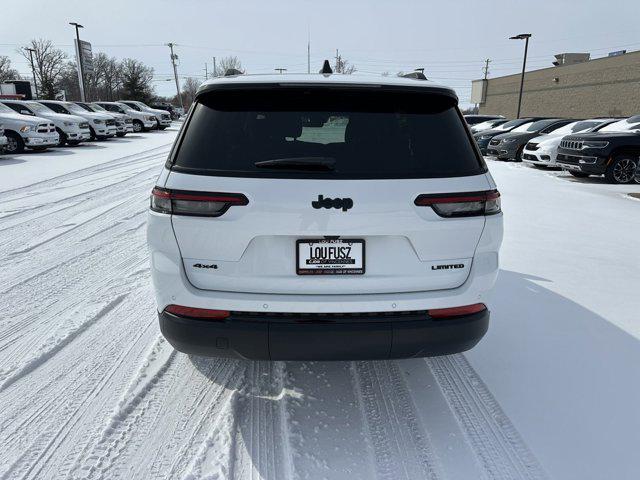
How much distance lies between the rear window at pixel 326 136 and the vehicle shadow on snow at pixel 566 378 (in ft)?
4.78

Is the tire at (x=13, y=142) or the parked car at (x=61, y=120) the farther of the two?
the parked car at (x=61, y=120)

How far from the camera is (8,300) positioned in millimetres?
4199

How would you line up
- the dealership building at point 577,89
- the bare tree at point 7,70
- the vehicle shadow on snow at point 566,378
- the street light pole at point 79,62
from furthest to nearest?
the bare tree at point 7,70 → the street light pole at point 79,62 → the dealership building at point 577,89 → the vehicle shadow on snow at point 566,378

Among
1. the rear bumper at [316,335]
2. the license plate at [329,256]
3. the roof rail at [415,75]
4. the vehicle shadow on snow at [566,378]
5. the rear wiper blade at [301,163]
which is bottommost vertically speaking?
the vehicle shadow on snow at [566,378]

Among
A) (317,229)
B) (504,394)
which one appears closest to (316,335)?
(317,229)

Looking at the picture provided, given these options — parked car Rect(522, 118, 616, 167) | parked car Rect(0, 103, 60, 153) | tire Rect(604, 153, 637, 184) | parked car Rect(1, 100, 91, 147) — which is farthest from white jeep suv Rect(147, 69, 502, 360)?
parked car Rect(1, 100, 91, 147)

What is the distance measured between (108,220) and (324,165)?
586 cm

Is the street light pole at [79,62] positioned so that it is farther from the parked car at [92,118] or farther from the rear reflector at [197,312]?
the rear reflector at [197,312]

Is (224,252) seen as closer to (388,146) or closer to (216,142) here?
(216,142)

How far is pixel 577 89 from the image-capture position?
4356 cm

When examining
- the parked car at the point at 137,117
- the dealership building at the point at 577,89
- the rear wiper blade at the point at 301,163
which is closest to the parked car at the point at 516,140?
the rear wiper blade at the point at 301,163

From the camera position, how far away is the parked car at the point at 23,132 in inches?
621

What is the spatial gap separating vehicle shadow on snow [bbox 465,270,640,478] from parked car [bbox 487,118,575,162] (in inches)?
525

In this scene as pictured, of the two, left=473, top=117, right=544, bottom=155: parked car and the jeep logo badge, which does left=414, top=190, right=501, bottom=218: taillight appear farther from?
left=473, top=117, right=544, bottom=155: parked car
